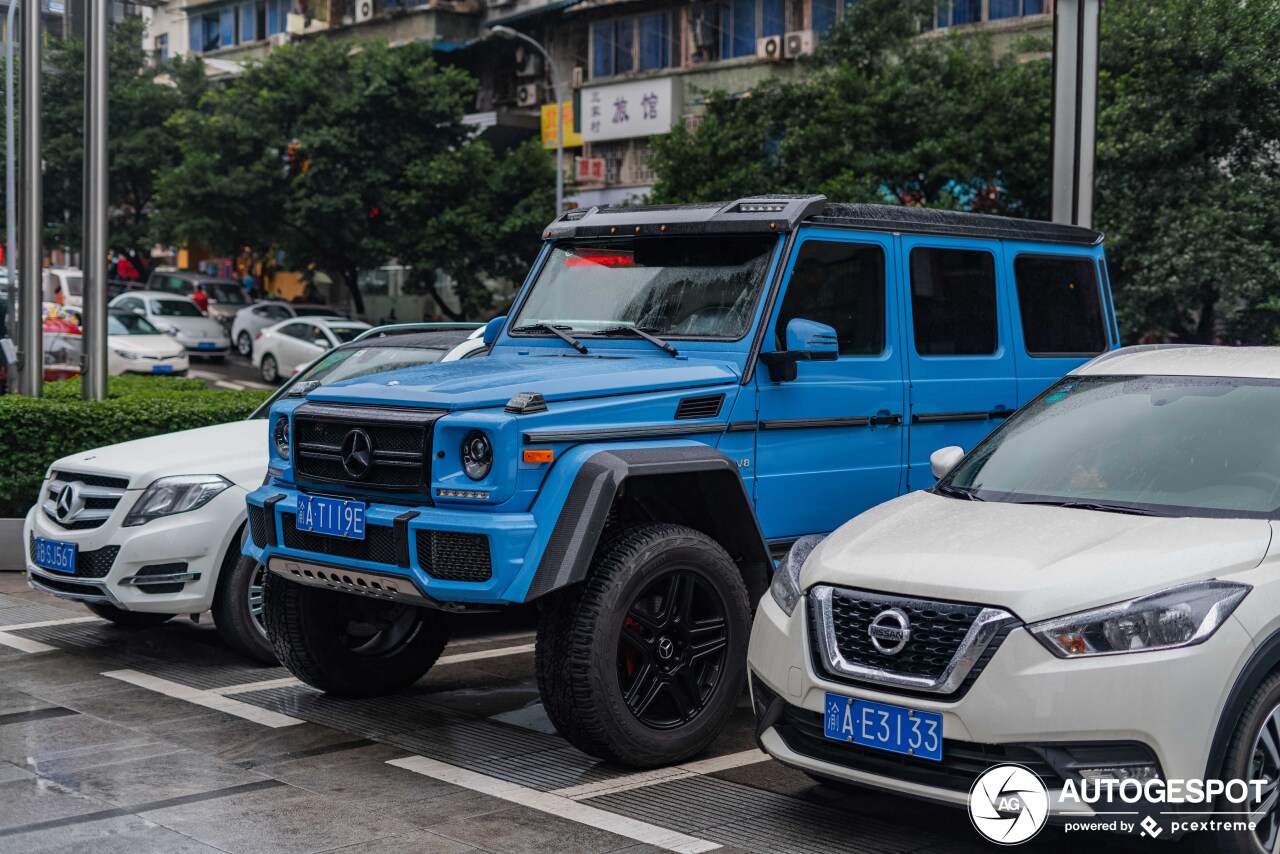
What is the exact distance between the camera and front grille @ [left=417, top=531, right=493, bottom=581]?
18.0ft

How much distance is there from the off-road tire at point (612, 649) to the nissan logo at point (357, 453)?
92 centimetres

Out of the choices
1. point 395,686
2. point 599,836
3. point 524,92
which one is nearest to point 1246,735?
point 599,836

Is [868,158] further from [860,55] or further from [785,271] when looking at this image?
[785,271]

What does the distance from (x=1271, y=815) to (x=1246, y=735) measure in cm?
34

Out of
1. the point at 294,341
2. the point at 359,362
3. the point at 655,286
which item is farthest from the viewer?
the point at 294,341

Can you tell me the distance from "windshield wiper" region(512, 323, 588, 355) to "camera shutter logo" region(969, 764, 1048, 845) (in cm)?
289

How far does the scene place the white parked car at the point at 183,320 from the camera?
34312mm

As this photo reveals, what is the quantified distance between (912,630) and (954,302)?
308cm

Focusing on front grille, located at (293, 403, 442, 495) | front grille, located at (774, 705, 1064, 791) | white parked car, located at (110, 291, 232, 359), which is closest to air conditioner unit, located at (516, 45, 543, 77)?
white parked car, located at (110, 291, 232, 359)

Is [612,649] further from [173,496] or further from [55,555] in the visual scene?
[55,555]

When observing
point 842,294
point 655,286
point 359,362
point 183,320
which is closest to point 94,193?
point 359,362

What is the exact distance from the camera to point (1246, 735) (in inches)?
169

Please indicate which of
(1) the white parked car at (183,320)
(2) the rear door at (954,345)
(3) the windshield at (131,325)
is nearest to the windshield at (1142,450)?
(2) the rear door at (954,345)

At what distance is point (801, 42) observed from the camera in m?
35.8
